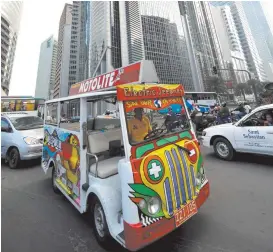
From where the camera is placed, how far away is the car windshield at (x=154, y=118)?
2.14 m

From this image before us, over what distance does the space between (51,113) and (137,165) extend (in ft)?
10.4

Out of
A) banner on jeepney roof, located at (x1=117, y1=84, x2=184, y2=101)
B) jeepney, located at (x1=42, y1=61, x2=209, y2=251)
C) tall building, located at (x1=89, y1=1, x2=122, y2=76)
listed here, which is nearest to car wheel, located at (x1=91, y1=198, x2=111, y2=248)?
jeepney, located at (x1=42, y1=61, x2=209, y2=251)

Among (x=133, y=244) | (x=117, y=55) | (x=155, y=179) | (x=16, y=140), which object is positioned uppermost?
(x=117, y=55)

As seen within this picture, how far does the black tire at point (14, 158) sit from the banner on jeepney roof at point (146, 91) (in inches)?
223

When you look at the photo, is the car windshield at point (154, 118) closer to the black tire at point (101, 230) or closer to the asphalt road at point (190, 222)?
the black tire at point (101, 230)

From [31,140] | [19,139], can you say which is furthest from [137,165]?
[19,139]

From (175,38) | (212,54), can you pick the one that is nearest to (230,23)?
(212,54)

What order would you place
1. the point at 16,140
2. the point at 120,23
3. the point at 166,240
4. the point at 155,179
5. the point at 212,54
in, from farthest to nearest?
the point at 212,54 → the point at 120,23 → the point at 16,140 → the point at 166,240 → the point at 155,179

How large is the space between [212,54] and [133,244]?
109 metres

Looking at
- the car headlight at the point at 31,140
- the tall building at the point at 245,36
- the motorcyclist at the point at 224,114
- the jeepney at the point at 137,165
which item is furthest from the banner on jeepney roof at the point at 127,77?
the tall building at the point at 245,36

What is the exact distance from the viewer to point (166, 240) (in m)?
2.28

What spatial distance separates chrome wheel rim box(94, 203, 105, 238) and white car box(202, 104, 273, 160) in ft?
15.1

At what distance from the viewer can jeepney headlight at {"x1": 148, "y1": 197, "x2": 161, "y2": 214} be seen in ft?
6.11

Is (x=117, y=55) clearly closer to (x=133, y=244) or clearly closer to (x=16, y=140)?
(x=16, y=140)
